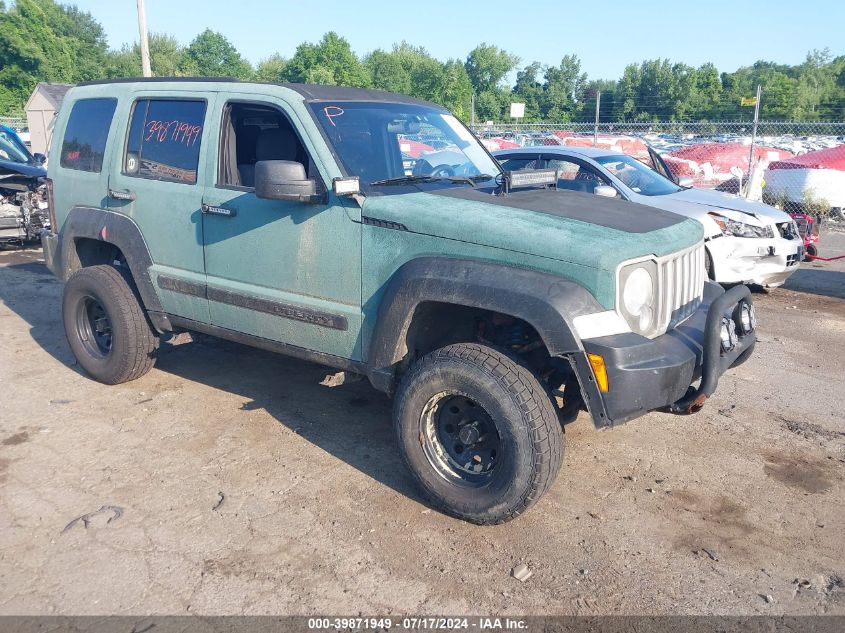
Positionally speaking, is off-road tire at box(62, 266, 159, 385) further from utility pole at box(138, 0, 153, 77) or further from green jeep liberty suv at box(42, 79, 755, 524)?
utility pole at box(138, 0, 153, 77)

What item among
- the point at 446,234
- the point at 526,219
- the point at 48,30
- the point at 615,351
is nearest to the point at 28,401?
the point at 446,234

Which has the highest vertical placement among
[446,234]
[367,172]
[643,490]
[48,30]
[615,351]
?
[48,30]

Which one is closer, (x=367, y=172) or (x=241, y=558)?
(x=241, y=558)

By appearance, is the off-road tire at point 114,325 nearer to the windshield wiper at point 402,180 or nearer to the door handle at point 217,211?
the door handle at point 217,211

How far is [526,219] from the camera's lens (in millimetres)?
3549

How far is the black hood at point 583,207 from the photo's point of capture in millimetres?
3706

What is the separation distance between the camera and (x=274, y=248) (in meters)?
4.23

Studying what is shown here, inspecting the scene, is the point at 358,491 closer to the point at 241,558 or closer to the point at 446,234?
the point at 241,558

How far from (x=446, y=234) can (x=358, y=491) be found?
4.80 feet

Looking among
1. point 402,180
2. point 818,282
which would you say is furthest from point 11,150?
point 818,282

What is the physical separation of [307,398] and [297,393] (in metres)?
0.13

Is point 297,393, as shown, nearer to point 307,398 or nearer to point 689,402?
point 307,398

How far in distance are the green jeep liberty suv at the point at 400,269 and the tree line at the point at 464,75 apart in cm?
3500

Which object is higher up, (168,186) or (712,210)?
(168,186)
